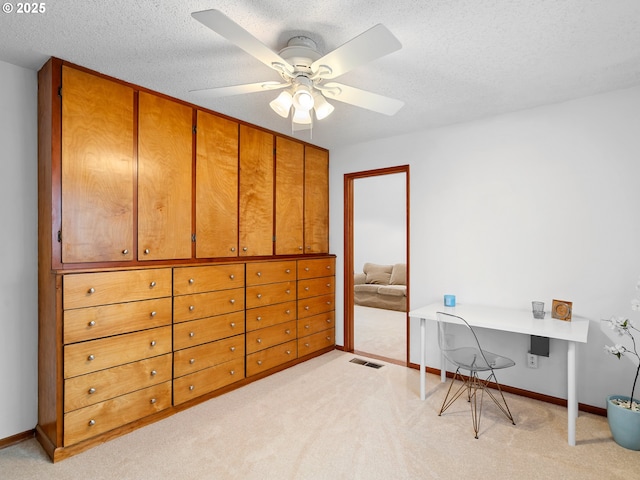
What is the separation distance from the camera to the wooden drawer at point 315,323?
378cm

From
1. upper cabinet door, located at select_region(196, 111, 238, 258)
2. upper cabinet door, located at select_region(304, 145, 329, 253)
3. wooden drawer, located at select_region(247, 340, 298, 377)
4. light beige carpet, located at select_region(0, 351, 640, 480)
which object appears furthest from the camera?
upper cabinet door, located at select_region(304, 145, 329, 253)

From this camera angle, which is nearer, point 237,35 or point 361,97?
point 237,35

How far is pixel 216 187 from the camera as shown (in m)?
3.03

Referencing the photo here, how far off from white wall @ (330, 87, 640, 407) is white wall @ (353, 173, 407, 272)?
11.1ft

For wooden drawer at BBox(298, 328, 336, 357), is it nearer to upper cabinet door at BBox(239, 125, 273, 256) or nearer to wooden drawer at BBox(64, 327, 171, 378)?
upper cabinet door at BBox(239, 125, 273, 256)

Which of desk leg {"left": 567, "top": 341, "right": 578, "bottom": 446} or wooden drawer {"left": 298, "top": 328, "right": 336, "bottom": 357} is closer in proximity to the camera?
desk leg {"left": 567, "top": 341, "right": 578, "bottom": 446}

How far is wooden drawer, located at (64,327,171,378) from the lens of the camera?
2117 millimetres

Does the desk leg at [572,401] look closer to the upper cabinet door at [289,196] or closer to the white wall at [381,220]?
the upper cabinet door at [289,196]

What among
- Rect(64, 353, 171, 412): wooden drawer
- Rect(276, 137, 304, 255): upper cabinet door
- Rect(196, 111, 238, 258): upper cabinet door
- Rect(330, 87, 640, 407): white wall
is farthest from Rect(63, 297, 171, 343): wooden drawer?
Rect(330, 87, 640, 407): white wall

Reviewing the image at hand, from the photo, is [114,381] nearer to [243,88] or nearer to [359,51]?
[243,88]

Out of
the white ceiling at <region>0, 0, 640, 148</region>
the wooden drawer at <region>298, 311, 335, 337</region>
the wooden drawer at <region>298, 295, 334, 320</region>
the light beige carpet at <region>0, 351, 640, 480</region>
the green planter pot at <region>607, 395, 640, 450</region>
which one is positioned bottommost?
the light beige carpet at <region>0, 351, 640, 480</region>

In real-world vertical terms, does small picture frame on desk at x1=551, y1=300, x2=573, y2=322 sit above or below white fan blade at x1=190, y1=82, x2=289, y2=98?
below

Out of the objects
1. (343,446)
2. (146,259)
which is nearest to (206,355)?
(146,259)

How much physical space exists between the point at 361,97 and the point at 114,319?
216 centimetres
